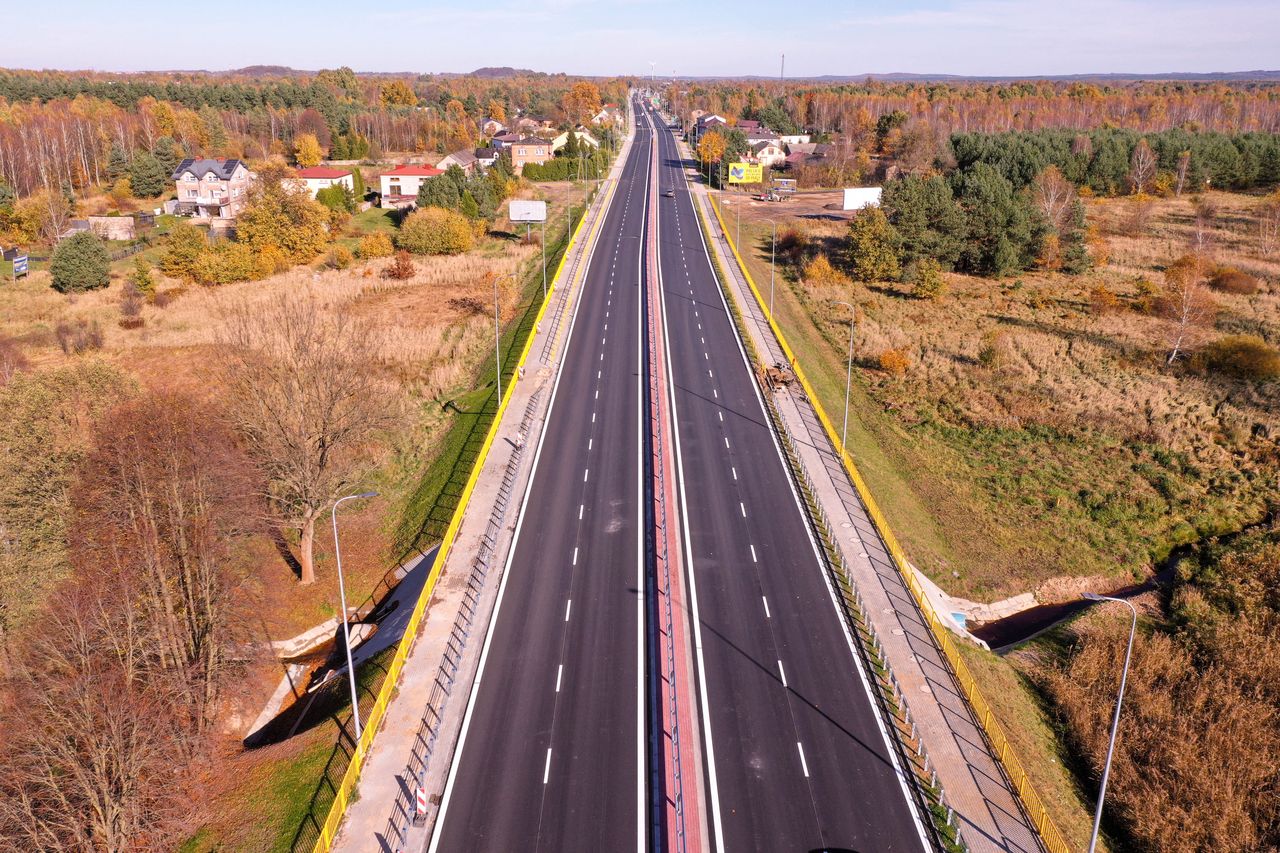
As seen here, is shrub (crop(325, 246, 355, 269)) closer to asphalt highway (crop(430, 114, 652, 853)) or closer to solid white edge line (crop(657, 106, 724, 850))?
asphalt highway (crop(430, 114, 652, 853))

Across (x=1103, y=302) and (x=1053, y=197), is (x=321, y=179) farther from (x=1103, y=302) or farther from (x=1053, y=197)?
(x=1103, y=302)

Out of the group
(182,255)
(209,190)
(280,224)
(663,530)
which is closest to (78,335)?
(182,255)

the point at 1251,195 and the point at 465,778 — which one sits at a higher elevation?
the point at 1251,195

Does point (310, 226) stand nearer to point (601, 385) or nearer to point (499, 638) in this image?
point (601, 385)

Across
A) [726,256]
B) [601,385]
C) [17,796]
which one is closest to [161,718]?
[17,796]

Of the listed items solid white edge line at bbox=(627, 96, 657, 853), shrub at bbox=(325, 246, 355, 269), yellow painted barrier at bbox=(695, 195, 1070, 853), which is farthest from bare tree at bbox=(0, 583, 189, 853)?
shrub at bbox=(325, 246, 355, 269)

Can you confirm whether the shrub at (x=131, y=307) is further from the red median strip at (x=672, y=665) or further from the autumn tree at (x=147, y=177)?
the autumn tree at (x=147, y=177)
